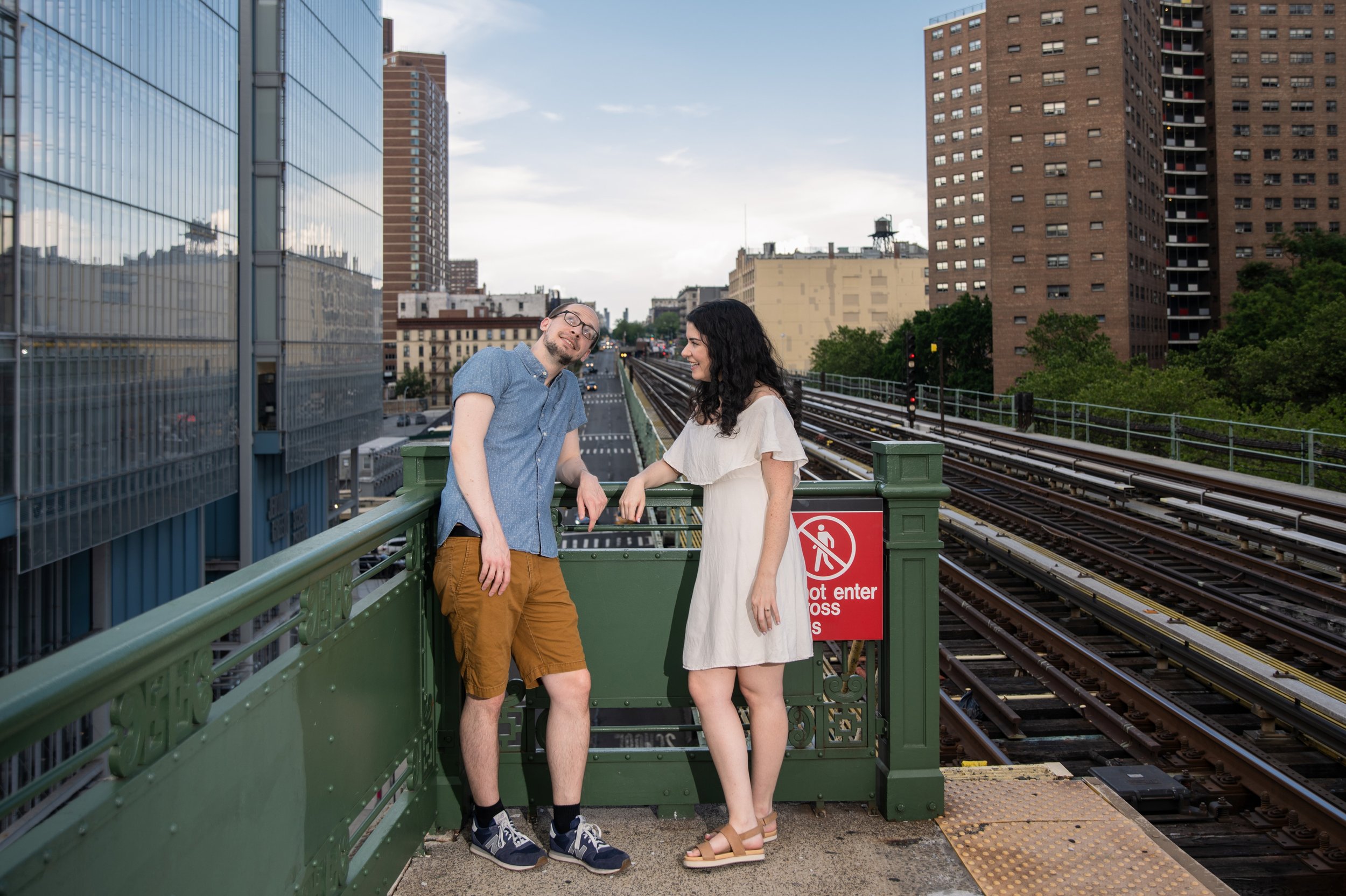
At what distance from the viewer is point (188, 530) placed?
24000mm

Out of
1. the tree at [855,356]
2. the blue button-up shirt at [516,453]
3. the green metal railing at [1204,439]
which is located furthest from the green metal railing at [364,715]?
the tree at [855,356]

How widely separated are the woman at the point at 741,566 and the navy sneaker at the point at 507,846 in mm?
520

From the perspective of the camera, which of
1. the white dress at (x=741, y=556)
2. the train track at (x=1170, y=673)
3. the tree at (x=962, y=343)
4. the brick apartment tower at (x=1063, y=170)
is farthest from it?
the tree at (x=962, y=343)

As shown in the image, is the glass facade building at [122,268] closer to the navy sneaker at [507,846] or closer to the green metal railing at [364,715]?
the green metal railing at [364,715]

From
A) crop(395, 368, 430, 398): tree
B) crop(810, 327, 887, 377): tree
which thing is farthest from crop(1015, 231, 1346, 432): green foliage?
crop(395, 368, 430, 398): tree

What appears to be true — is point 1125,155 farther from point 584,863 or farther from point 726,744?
point 584,863

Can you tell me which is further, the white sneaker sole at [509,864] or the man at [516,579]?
the white sneaker sole at [509,864]

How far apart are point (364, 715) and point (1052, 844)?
236 cm

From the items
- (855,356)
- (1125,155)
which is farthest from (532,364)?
(855,356)

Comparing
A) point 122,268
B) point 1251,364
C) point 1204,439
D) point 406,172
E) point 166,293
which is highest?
point 406,172

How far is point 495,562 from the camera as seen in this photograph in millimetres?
3162

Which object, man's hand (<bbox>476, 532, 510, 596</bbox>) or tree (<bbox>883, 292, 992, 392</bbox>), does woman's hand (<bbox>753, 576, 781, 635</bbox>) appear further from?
tree (<bbox>883, 292, 992, 392</bbox>)

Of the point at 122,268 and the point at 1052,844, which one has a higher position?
the point at 122,268

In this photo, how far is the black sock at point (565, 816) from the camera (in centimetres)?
341
